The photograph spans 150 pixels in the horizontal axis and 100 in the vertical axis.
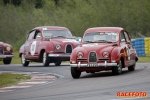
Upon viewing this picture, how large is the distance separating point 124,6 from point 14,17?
1405 centimetres

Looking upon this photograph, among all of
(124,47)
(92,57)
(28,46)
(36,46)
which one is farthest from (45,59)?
(92,57)

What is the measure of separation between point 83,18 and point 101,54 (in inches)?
1487

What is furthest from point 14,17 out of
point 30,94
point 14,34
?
point 30,94

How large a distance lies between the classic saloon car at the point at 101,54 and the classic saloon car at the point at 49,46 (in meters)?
6.25

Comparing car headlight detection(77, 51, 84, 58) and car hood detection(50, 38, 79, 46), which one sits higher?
car hood detection(50, 38, 79, 46)

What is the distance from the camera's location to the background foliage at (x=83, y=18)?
1868 inches

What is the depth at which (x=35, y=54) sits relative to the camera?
25.0 meters

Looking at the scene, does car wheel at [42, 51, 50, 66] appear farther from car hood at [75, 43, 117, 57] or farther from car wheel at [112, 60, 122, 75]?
car wheel at [112, 60, 122, 75]

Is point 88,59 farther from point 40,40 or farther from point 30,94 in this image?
point 40,40

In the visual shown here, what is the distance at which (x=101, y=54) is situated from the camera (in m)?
16.3

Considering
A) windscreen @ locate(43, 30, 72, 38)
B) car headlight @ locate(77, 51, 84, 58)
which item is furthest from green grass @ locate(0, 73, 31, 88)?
windscreen @ locate(43, 30, 72, 38)

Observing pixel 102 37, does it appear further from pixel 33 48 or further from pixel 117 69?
pixel 33 48

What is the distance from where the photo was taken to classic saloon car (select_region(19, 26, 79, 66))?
944 inches

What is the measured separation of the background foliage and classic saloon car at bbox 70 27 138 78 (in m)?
28.9
